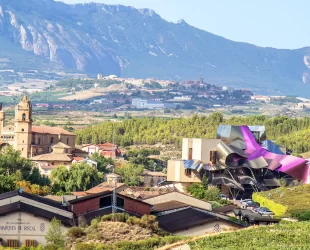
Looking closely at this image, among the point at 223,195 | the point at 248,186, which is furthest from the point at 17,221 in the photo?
the point at 248,186

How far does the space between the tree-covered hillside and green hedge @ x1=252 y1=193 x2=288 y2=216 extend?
144 feet

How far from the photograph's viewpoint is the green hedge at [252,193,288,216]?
5008cm

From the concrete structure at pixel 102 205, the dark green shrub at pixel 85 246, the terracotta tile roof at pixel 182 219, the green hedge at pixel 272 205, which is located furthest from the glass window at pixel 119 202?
the green hedge at pixel 272 205

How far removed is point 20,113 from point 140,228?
203 feet

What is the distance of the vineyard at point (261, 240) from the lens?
27000 millimetres

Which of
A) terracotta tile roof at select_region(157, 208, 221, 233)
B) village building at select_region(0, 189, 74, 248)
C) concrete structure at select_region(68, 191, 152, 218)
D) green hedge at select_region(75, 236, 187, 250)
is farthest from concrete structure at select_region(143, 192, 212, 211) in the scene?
green hedge at select_region(75, 236, 187, 250)

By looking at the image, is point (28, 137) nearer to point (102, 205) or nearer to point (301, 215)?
point (301, 215)

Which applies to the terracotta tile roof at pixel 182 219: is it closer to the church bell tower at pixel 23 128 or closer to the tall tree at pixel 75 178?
the tall tree at pixel 75 178

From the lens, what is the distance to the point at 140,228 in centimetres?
3372

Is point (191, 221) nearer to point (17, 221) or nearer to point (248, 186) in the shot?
point (17, 221)

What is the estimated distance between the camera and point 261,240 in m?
28.3

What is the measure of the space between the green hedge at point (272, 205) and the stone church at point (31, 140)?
26285 mm

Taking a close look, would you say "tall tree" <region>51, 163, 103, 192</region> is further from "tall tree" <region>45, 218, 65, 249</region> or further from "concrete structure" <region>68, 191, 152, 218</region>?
"tall tree" <region>45, 218, 65, 249</region>

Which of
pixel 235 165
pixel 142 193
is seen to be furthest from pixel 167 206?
pixel 235 165
